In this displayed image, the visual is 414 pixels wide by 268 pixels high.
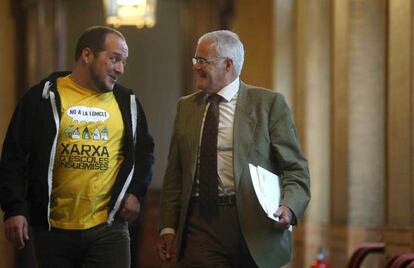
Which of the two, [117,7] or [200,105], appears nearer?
[200,105]

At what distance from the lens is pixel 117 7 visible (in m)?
12.6

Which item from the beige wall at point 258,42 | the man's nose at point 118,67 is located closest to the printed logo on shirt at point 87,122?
the man's nose at point 118,67

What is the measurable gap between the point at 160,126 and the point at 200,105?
10.9 metres

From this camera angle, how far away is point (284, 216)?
18.6 ft

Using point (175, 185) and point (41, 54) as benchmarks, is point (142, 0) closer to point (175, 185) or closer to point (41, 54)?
point (41, 54)

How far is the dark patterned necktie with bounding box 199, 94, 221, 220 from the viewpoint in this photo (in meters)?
5.72

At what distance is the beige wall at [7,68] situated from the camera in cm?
1352

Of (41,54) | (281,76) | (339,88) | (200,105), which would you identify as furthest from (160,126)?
(200,105)

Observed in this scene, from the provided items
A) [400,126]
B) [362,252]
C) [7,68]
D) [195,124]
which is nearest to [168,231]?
[195,124]

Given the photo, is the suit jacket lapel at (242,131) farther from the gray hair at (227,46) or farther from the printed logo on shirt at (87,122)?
the printed logo on shirt at (87,122)

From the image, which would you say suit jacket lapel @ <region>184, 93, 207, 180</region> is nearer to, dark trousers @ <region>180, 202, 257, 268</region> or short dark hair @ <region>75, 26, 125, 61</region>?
dark trousers @ <region>180, 202, 257, 268</region>

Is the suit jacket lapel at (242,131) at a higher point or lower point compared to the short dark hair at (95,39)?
lower

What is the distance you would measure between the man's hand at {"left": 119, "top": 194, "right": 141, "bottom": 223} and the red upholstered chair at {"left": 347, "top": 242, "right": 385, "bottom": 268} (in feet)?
9.34

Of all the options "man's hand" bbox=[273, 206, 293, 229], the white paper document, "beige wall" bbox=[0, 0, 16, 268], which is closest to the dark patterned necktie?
the white paper document
